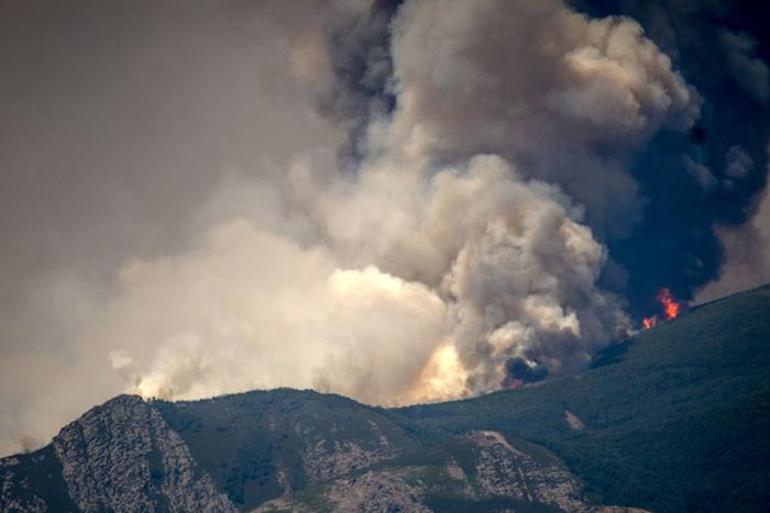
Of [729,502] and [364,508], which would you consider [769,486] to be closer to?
[729,502]

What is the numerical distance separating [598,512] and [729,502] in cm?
2519

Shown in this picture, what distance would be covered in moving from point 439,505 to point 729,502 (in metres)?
56.4

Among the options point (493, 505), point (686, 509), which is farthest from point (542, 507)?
point (686, 509)

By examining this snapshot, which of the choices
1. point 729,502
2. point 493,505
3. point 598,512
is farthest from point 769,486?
point 493,505

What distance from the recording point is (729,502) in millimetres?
195500

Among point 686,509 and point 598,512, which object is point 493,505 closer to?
point 598,512

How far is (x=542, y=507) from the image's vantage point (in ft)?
652

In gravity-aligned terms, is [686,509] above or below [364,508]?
below

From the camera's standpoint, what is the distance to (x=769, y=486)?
194625 mm

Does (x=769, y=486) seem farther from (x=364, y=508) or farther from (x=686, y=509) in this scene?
(x=364, y=508)

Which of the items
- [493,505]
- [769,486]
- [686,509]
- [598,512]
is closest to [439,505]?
[493,505]

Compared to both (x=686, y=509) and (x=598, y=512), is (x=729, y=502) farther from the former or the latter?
(x=598, y=512)

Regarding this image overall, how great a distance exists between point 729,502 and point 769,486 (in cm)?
819

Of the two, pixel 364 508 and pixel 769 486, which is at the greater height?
Result: pixel 364 508
